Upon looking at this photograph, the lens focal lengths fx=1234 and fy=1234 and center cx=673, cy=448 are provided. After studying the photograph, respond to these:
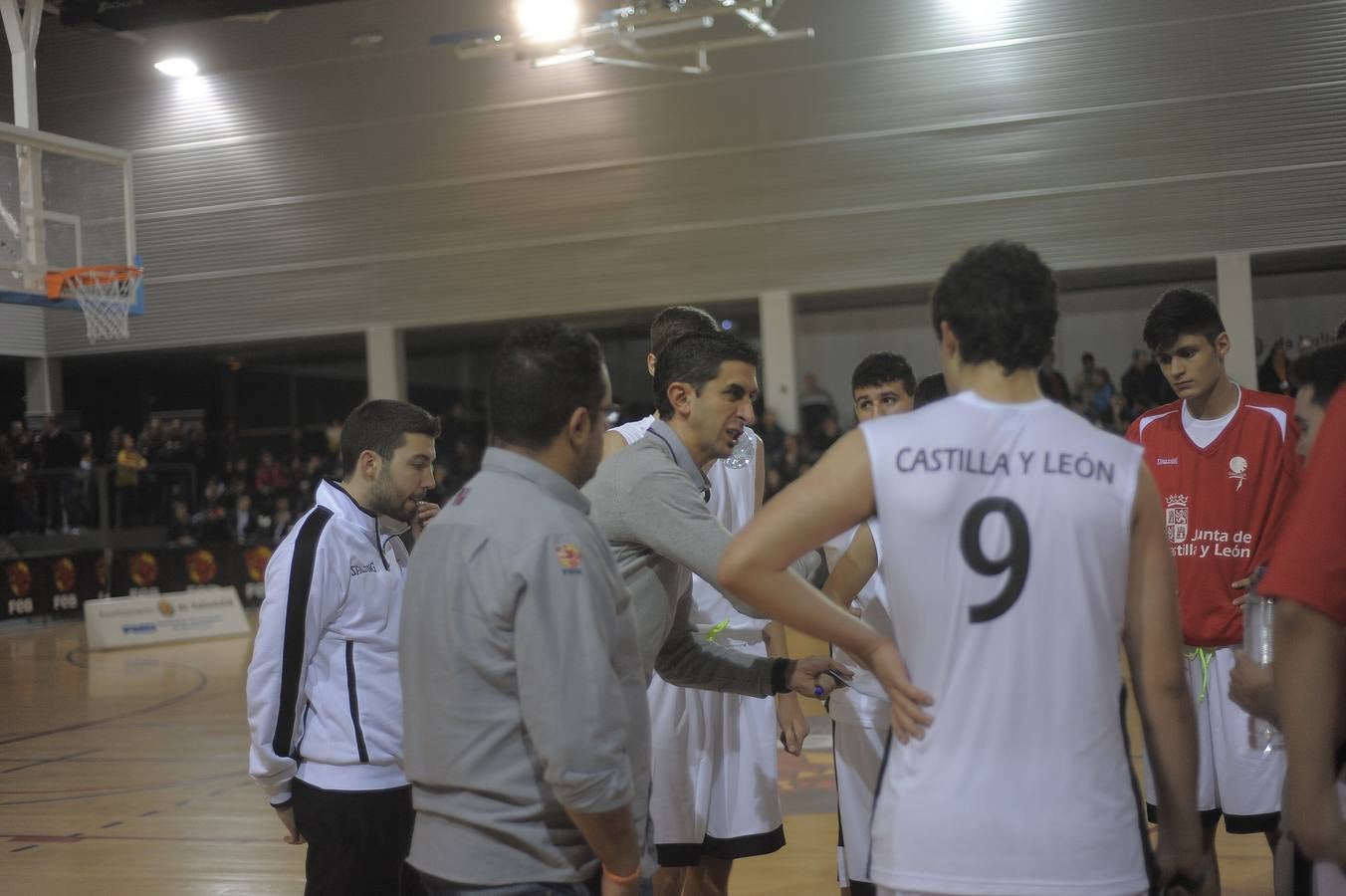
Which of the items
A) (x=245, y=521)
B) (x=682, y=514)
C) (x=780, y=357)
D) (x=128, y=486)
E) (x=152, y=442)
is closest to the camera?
(x=682, y=514)

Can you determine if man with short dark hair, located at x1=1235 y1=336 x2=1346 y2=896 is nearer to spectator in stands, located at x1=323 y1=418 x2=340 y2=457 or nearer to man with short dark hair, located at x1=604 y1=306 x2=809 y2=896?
man with short dark hair, located at x1=604 y1=306 x2=809 y2=896

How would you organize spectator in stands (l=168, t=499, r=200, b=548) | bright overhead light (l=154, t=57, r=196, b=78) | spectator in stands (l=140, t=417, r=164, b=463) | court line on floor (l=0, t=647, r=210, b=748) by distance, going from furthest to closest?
spectator in stands (l=140, t=417, r=164, b=463)
bright overhead light (l=154, t=57, r=196, b=78)
spectator in stands (l=168, t=499, r=200, b=548)
court line on floor (l=0, t=647, r=210, b=748)

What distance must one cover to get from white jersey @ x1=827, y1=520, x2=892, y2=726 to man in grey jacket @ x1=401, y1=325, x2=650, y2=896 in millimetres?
1371

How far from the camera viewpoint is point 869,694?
3520 mm

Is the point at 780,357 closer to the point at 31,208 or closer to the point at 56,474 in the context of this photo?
the point at 31,208

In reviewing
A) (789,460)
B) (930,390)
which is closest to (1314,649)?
(930,390)

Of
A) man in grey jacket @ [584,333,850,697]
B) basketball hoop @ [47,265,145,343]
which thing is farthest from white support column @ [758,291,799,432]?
man in grey jacket @ [584,333,850,697]

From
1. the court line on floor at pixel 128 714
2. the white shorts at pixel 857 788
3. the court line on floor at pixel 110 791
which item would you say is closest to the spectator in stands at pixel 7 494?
the court line on floor at pixel 128 714

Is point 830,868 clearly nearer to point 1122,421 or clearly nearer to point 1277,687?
point 1277,687

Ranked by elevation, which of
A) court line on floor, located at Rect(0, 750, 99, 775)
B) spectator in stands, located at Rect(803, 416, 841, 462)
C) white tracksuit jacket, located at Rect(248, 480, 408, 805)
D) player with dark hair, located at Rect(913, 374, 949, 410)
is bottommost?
court line on floor, located at Rect(0, 750, 99, 775)

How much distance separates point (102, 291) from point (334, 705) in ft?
34.1

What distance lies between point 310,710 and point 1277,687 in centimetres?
240

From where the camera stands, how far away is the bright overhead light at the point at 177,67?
20203 millimetres

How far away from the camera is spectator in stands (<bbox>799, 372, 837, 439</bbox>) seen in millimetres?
19219
